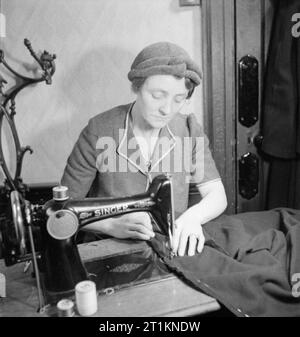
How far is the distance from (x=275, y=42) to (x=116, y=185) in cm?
106

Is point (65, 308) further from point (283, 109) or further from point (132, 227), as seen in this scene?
point (283, 109)

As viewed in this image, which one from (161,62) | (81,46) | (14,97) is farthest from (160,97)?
(14,97)

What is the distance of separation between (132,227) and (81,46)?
1066mm

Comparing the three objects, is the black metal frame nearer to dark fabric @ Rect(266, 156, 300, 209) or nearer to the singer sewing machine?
the singer sewing machine

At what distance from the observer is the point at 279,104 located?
1.89 metres

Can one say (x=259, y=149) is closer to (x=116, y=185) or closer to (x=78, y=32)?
Result: (x=116, y=185)

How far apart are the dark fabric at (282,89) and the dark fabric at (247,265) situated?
574 millimetres

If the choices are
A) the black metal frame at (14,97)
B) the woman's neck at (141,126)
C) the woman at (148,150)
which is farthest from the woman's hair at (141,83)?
the black metal frame at (14,97)

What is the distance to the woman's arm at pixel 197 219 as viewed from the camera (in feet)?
3.82

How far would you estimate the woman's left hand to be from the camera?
45.4 inches

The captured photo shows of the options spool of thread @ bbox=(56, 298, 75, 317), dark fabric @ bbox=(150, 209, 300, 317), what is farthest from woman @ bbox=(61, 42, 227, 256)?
spool of thread @ bbox=(56, 298, 75, 317)

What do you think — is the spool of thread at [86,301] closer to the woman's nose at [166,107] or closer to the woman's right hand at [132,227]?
the woman's right hand at [132,227]

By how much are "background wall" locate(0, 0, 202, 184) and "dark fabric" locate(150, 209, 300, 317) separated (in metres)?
0.86
